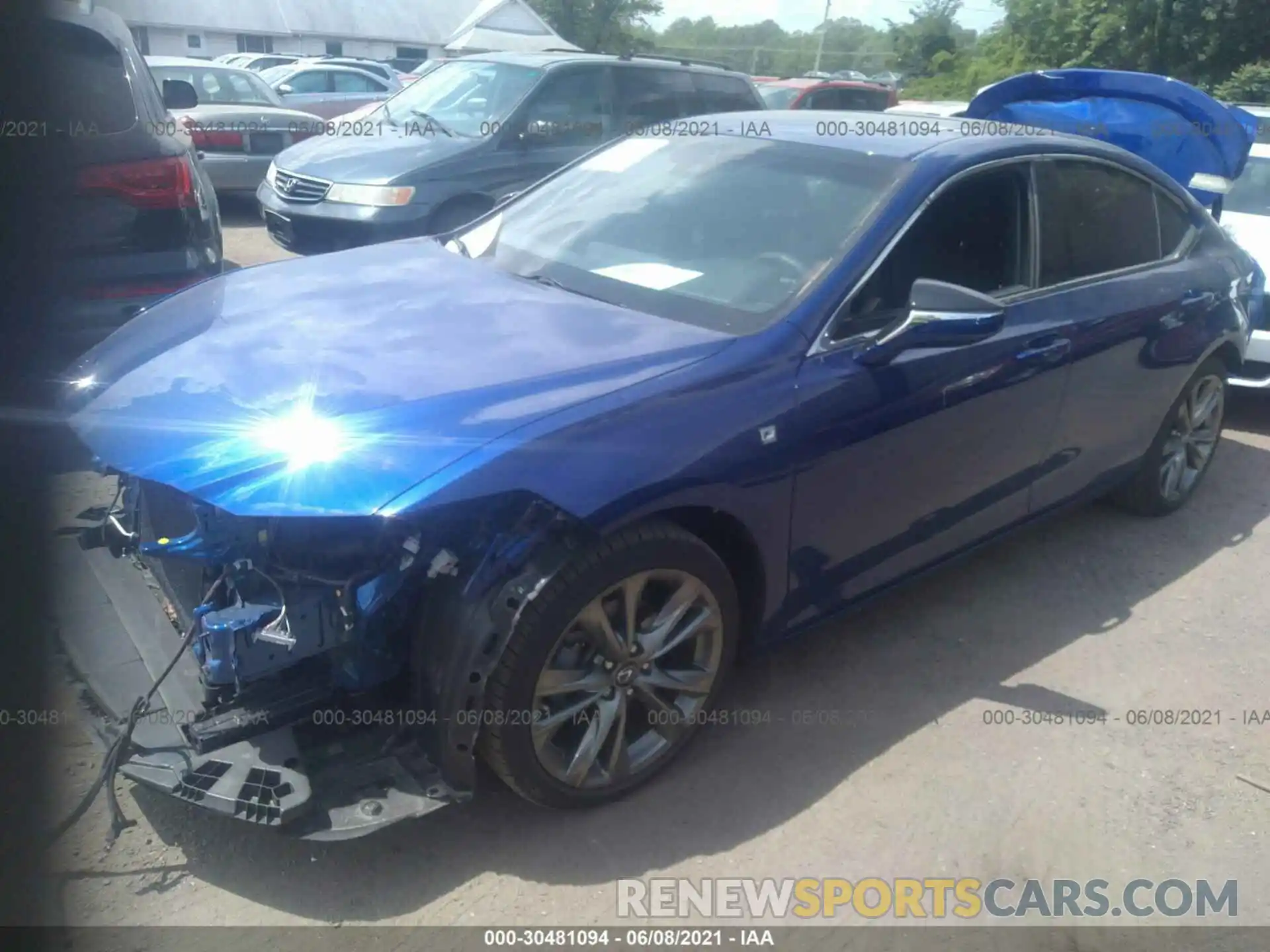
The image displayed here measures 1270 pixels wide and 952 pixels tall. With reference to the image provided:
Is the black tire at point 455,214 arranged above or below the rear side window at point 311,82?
below

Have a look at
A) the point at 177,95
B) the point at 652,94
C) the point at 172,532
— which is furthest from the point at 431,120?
the point at 172,532

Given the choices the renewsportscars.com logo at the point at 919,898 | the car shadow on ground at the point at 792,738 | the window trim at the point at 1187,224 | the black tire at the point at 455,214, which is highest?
the window trim at the point at 1187,224

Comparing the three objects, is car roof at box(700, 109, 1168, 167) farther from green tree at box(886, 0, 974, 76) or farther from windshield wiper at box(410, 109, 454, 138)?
green tree at box(886, 0, 974, 76)

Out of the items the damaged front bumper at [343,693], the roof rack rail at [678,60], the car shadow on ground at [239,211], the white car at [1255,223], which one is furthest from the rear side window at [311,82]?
the damaged front bumper at [343,693]

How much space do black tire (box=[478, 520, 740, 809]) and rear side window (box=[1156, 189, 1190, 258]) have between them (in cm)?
282

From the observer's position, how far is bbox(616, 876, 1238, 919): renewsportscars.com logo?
276 centimetres

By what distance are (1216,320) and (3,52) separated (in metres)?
5.11

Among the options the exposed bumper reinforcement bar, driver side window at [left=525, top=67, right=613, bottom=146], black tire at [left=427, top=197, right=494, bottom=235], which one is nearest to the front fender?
the exposed bumper reinforcement bar

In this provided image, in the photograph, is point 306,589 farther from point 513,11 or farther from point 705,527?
point 513,11

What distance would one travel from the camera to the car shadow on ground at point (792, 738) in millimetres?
2766

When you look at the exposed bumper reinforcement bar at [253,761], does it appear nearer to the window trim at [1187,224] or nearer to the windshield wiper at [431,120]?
the window trim at [1187,224]

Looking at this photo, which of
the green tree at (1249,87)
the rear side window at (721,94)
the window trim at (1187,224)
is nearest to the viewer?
the window trim at (1187,224)

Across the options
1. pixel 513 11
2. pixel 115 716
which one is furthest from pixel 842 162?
pixel 513 11

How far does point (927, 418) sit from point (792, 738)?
3.52 feet
